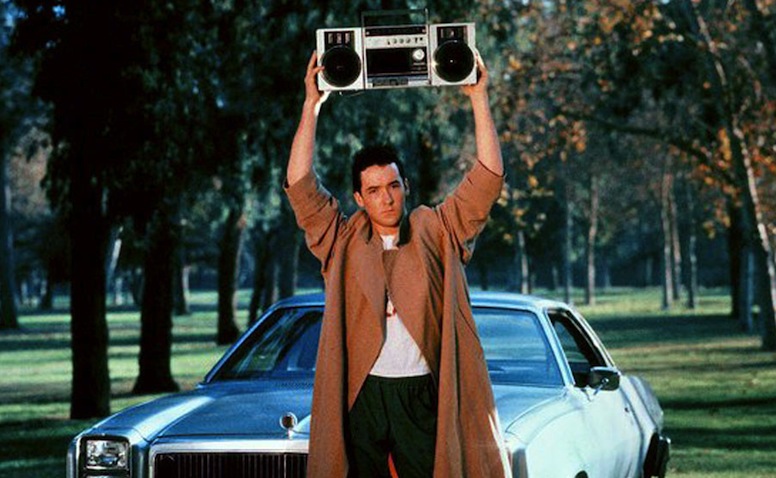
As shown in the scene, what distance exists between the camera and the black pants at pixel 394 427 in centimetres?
497

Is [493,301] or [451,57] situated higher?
[451,57]

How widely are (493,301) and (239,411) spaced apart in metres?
1.82

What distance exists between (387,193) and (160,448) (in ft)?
4.88

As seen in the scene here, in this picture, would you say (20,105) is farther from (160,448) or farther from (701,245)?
(701,245)

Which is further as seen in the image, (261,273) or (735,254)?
(735,254)

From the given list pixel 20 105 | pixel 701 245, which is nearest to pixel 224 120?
pixel 20 105

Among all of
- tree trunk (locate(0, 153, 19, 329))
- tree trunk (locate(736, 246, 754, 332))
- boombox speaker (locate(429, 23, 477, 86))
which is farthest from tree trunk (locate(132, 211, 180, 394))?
tree trunk (locate(0, 153, 19, 329))

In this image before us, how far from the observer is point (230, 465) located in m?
5.75

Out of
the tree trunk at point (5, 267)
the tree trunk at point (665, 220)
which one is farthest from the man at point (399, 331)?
the tree trunk at point (665, 220)

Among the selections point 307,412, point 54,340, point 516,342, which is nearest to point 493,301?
point 516,342

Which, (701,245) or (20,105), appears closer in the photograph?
(20,105)

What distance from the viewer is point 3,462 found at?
13.3m

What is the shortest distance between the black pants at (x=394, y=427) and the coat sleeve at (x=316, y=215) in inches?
20.9

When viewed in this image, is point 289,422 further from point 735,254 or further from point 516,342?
point 735,254
